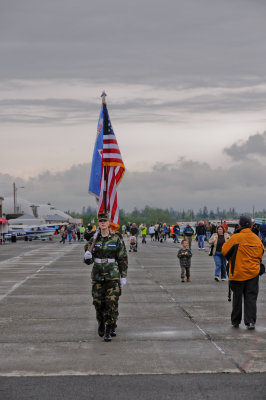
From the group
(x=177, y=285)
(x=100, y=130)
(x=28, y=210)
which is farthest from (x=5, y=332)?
(x=28, y=210)

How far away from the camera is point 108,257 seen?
9305 millimetres

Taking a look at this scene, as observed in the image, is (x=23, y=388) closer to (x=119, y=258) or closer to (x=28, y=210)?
(x=119, y=258)

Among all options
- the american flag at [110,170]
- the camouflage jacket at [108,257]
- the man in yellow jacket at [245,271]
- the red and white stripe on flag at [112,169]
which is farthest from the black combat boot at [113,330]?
the red and white stripe on flag at [112,169]

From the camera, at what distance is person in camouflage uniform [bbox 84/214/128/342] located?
926 cm

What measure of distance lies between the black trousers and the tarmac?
7.0 inches

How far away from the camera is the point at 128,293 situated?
15.6 m

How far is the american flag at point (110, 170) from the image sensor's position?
12578 mm

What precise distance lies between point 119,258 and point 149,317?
2535 millimetres

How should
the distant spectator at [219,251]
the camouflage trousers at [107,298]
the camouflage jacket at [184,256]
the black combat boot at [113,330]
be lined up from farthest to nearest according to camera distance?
1. the distant spectator at [219,251]
2. the camouflage jacket at [184,256]
3. the black combat boot at [113,330]
4. the camouflage trousers at [107,298]

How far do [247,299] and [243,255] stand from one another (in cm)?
68

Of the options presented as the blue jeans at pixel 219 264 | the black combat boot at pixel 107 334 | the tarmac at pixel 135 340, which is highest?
the blue jeans at pixel 219 264

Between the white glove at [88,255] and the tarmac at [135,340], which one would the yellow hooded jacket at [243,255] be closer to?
the tarmac at [135,340]

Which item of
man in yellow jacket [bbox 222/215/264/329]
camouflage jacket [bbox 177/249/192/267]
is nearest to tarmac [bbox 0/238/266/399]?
man in yellow jacket [bbox 222/215/264/329]

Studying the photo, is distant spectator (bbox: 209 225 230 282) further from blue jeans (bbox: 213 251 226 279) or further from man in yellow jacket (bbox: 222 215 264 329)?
man in yellow jacket (bbox: 222 215 264 329)
